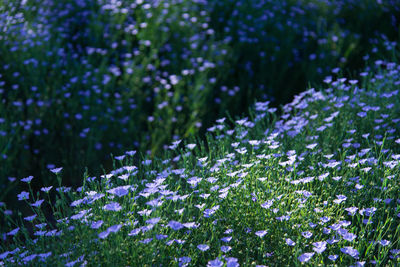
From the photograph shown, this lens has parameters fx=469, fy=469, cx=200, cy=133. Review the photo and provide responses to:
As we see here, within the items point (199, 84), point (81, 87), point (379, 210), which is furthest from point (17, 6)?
point (379, 210)

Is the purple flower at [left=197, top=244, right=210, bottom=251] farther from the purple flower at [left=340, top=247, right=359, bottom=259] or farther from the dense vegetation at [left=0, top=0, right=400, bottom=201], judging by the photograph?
the dense vegetation at [left=0, top=0, right=400, bottom=201]

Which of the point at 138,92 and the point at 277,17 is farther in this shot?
the point at 277,17

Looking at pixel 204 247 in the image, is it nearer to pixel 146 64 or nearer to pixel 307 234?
pixel 307 234

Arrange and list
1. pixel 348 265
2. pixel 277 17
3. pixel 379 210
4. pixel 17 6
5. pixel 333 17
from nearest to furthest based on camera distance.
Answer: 1. pixel 348 265
2. pixel 379 210
3. pixel 17 6
4. pixel 277 17
5. pixel 333 17

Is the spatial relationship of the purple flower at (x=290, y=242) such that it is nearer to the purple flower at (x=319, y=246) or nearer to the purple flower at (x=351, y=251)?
the purple flower at (x=319, y=246)

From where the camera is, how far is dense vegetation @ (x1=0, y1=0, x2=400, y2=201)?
15.3 feet

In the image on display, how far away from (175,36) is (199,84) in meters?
1.16

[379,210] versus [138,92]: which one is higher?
[379,210]

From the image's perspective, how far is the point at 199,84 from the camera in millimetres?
5277

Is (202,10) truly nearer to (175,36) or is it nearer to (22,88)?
(175,36)

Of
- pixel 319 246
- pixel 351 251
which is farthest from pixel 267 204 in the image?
pixel 351 251

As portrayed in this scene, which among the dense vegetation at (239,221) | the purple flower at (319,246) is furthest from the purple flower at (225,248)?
the purple flower at (319,246)

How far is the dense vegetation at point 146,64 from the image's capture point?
4652mm

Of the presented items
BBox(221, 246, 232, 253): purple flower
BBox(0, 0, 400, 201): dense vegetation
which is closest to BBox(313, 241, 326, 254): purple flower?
BBox(221, 246, 232, 253): purple flower
